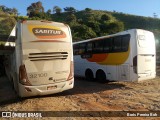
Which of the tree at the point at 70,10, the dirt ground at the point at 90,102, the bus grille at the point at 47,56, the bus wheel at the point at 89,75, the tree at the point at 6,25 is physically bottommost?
the dirt ground at the point at 90,102

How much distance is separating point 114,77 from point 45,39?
5.70m

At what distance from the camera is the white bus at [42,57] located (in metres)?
9.27

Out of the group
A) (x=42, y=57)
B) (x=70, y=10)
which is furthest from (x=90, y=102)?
(x=70, y=10)

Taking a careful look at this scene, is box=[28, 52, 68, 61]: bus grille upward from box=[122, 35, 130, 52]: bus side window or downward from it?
downward

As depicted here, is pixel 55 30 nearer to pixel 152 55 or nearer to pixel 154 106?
pixel 154 106

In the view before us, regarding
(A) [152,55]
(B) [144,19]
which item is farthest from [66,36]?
(B) [144,19]

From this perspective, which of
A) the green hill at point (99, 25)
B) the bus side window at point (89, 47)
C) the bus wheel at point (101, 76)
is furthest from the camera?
the green hill at point (99, 25)

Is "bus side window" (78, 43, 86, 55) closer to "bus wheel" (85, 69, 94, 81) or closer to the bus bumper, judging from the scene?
"bus wheel" (85, 69, 94, 81)

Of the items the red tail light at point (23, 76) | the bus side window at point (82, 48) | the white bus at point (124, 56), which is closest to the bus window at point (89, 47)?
the white bus at point (124, 56)

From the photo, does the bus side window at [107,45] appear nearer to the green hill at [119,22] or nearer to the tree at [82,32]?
the tree at [82,32]

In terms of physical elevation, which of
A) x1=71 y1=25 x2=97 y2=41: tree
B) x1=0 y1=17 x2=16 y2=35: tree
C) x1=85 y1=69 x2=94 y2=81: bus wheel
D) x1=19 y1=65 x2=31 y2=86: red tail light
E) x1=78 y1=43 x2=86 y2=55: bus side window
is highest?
x1=0 y1=17 x2=16 y2=35: tree

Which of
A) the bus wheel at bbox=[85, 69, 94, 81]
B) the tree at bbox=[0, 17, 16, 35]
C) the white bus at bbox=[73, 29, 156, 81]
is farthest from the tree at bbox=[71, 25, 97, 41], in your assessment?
the white bus at bbox=[73, 29, 156, 81]

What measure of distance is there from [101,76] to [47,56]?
247 inches

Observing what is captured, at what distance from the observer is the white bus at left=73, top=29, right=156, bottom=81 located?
12.3m
